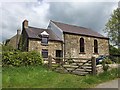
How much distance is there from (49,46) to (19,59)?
13224 mm

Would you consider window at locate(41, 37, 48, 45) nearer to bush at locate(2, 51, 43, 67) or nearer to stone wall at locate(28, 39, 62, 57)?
stone wall at locate(28, 39, 62, 57)

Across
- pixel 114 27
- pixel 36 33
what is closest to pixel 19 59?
pixel 36 33

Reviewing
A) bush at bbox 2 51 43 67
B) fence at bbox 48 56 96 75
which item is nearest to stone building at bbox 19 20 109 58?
bush at bbox 2 51 43 67

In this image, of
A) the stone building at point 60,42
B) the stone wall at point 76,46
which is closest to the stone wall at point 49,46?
the stone building at point 60,42

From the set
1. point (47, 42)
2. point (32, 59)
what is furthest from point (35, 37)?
point (32, 59)

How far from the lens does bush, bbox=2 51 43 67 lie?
53.1ft

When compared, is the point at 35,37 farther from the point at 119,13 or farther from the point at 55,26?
the point at 119,13

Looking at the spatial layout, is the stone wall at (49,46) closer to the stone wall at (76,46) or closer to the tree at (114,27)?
the stone wall at (76,46)

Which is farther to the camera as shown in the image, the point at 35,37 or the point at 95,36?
the point at 95,36

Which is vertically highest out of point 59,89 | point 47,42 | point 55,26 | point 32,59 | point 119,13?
point 119,13

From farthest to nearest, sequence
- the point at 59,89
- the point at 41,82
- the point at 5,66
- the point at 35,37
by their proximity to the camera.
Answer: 1. the point at 35,37
2. the point at 5,66
3. the point at 41,82
4. the point at 59,89

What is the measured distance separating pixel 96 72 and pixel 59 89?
5.70 meters

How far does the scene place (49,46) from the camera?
1172 inches

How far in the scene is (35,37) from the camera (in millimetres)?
28625
